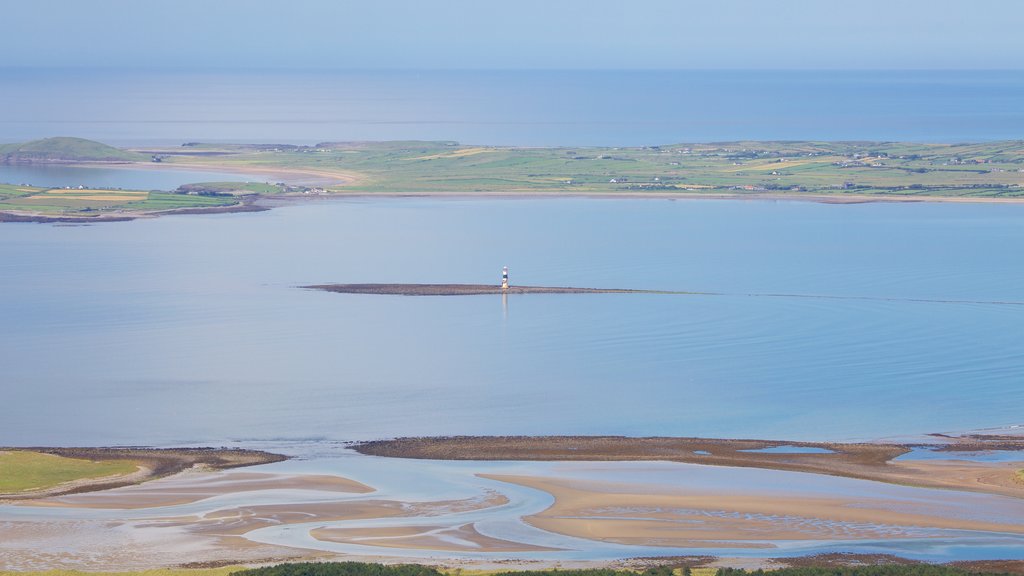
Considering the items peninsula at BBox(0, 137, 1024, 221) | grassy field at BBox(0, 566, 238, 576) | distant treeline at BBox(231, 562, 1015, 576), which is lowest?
grassy field at BBox(0, 566, 238, 576)

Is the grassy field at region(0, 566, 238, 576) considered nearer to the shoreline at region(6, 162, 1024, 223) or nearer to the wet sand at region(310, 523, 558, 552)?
the wet sand at region(310, 523, 558, 552)

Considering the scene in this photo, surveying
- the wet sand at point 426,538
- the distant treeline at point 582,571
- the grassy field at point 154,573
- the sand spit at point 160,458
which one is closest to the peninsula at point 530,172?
the sand spit at point 160,458

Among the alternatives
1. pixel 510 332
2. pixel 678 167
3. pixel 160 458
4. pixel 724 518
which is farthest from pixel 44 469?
pixel 678 167

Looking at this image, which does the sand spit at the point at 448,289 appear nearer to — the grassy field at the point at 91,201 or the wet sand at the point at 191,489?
the wet sand at the point at 191,489

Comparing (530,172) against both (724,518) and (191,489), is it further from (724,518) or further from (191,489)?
(724,518)

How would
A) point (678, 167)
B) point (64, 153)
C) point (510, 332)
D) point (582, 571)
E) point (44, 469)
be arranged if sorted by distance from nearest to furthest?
1. point (582, 571)
2. point (44, 469)
3. point (510, 332)
4. point (678, 167)
5. point (64, 153)

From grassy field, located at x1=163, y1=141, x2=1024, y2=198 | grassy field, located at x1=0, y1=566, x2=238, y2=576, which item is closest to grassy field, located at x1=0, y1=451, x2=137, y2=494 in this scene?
grassy field, located at x1=0, y1=566, x2=238, y2=576
